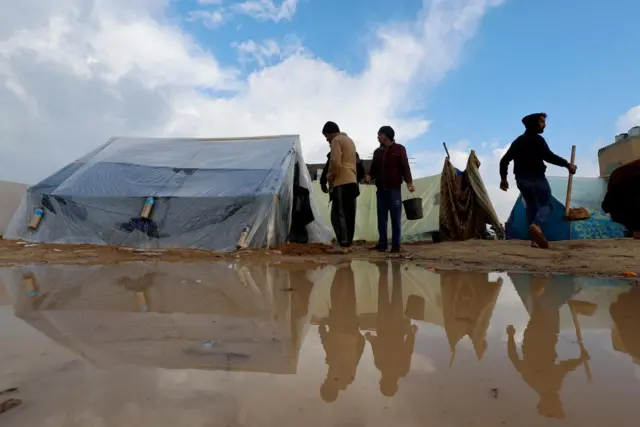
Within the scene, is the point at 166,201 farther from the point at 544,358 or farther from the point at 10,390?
the point at 544,358

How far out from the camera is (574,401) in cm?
92

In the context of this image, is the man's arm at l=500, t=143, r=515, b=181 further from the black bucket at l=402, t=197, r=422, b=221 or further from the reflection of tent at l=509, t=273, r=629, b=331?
the reflection of tent at l=509, t=273, r=629, b=331

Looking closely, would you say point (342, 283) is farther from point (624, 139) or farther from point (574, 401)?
point (624, 139)

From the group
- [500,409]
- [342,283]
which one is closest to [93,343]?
[500,409]

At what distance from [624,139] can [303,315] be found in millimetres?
10936

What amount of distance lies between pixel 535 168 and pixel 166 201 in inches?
185

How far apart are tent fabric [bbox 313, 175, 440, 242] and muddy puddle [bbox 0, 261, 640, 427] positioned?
24.2 ft

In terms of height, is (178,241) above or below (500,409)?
above

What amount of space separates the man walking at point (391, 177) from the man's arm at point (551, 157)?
154 cm

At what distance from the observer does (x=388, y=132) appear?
5152 mm

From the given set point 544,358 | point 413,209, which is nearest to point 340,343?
point 544,358

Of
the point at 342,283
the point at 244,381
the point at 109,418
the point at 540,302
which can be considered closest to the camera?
the point at 109,418

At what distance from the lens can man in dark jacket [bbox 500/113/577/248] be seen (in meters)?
4.79

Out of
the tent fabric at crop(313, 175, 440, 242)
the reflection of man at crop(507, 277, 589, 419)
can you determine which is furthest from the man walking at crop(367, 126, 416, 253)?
the tent fabric at crop(313, 175, 440, 242)
